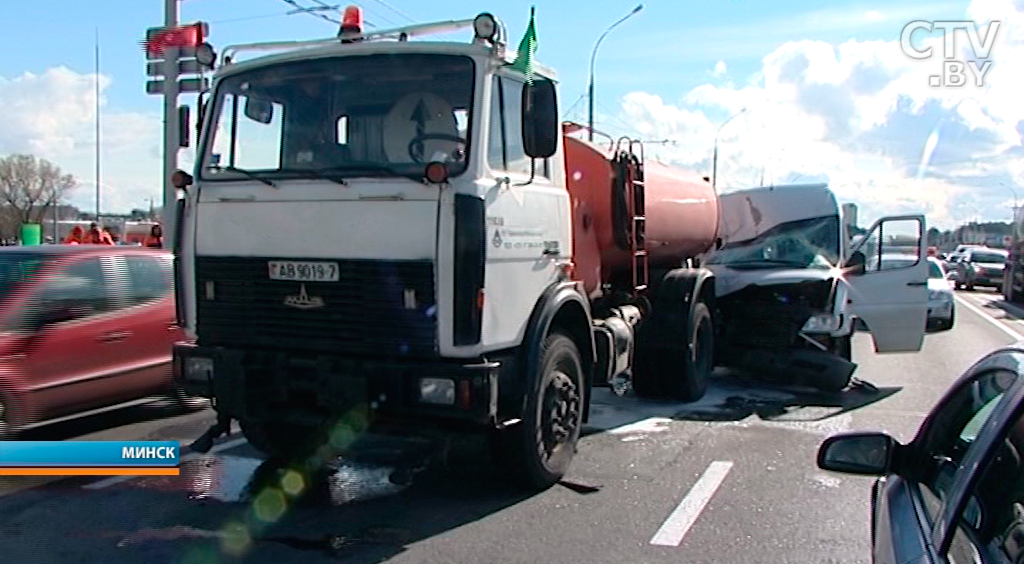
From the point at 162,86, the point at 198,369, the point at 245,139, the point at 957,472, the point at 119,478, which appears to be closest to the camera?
the point at 957,472

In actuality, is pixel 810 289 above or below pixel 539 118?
below

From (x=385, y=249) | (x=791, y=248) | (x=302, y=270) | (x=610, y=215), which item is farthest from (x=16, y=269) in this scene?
(x=791, y=248)

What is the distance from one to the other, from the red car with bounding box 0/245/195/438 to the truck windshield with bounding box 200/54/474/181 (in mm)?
2085

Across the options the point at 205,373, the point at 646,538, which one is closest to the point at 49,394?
the point at 205,373

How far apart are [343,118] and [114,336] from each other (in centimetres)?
311

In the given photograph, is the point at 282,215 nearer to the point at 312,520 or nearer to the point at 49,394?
the point at 312,520

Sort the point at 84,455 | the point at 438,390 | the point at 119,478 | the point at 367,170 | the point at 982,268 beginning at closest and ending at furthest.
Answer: the point at 438,390, the point at 367,170, the point at 119,478, the point at 84,455, the point at 982,268

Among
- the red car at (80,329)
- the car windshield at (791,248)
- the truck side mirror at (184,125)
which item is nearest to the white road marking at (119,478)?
the red car at (80,329)

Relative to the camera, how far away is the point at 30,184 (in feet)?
204

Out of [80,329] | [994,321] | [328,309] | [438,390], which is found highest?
[328,309]

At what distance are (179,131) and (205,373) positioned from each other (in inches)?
74.2

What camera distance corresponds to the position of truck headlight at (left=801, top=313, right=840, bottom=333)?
10141mm

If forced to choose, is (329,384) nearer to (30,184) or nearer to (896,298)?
(896,298)

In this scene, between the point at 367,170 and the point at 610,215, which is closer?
the point at 367,170
